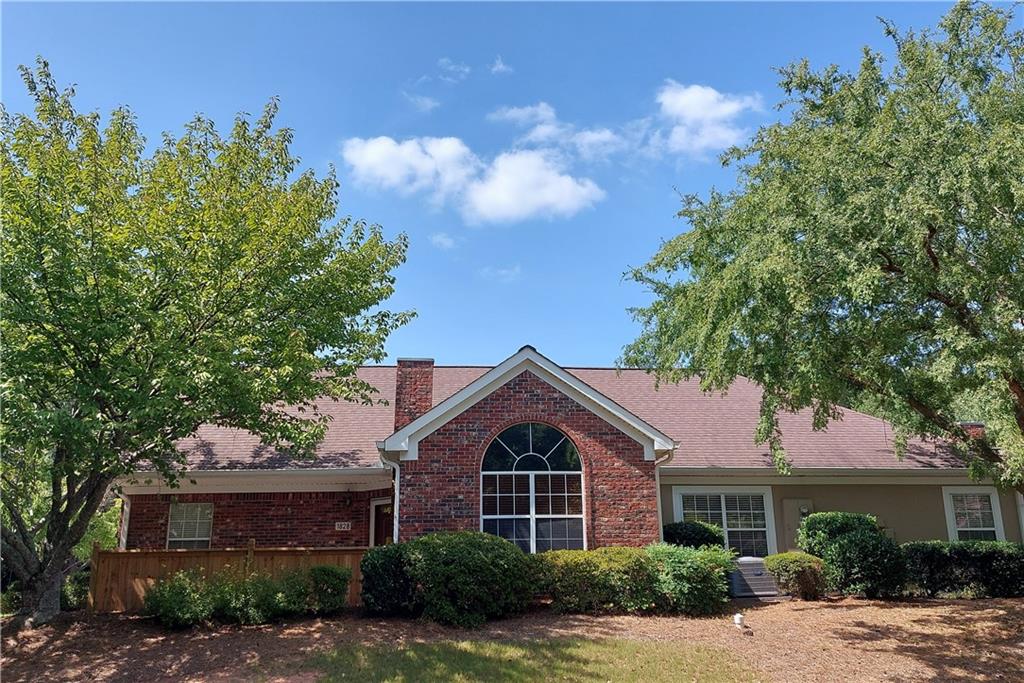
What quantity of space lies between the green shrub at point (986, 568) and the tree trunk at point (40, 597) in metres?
17.2

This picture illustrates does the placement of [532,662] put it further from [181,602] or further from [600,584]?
[181,602]

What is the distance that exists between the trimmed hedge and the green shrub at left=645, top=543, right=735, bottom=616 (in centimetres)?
527

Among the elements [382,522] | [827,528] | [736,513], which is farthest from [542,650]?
[736,513]

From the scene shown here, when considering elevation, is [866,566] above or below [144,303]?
below

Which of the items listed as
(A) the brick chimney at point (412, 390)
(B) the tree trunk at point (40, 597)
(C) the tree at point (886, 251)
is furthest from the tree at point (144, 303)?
(C) the tree at point (886, 251)

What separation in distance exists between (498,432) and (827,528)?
24.3 ft

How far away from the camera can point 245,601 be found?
11625 millimetres

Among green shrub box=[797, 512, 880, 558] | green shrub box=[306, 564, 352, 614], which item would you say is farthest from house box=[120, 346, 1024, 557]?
green shrub box=[306, 564, 352, 614]

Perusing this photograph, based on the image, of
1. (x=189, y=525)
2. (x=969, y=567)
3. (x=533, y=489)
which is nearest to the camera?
(x=533, y=489)

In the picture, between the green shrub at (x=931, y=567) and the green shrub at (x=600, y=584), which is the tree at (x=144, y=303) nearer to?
the green shrub at (x=600, y=584)

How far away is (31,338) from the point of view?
997 centimetres

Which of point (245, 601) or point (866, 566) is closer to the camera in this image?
point (245, 601)

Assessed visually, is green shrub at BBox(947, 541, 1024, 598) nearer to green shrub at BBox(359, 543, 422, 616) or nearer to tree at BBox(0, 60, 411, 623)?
green shrub at BBox(359, 543, 422, 616)

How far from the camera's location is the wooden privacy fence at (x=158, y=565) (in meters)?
12.7
